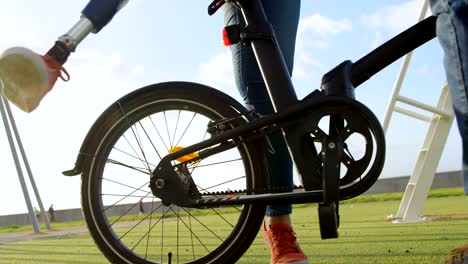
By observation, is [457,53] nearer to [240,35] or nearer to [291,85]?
[291,85]

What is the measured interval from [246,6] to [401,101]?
120 inches

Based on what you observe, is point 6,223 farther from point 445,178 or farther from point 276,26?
point 276,26

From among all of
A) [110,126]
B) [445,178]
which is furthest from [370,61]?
[445,178]

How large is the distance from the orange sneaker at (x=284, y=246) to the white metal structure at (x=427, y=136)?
273 centimetres

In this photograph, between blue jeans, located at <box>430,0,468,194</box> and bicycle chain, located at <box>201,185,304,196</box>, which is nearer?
blue jeans, located at <box>430,0,468,194</box>

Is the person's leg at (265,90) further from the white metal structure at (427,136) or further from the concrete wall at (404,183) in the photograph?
the concrete wall at (404,183)

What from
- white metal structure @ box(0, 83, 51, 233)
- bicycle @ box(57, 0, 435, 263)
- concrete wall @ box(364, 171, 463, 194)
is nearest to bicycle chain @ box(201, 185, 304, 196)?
bicycle @ box(57, 0, 435, 263)

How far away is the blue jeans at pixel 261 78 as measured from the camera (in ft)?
6.15

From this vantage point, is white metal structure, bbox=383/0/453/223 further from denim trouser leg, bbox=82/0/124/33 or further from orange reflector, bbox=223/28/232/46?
denim trouser leg, bbox=82/0/124/33

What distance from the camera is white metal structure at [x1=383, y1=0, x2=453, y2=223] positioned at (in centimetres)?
435

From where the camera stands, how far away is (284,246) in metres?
1.88

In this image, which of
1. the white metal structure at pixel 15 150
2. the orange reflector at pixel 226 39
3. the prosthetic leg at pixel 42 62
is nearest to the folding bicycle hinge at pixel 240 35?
the orange reflector at pixel 226 39

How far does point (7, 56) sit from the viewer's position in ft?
5.47

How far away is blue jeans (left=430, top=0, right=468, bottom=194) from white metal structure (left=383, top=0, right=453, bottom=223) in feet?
10.7
